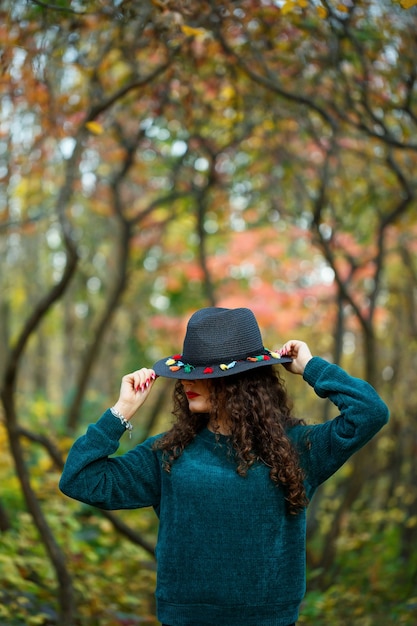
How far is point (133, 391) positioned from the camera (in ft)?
8.11

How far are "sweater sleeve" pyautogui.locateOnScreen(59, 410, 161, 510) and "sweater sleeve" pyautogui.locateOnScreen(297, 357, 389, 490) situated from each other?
0.49 metres

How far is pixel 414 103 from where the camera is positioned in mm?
5387

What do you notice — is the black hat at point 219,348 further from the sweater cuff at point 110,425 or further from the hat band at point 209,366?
the sweater cuff at point 110,425

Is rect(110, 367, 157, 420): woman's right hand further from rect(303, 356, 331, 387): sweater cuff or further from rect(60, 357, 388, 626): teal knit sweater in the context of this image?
rect(303, 356, 331, 387): sweater cuff

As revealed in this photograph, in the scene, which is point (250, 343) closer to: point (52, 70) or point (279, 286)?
point (52, 70)

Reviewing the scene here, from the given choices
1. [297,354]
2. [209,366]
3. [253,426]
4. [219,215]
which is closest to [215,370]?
[209,366]

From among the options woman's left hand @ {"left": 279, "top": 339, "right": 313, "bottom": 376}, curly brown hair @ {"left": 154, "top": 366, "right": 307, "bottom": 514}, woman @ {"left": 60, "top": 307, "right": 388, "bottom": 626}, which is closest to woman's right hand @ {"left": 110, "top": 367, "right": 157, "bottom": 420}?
woman @ {"left": 60, "top": 307, "right": 388, "bottom": 626}

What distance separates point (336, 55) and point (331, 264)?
1.37 m

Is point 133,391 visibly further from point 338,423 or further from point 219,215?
point 219,215

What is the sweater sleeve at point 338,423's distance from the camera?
2311mm

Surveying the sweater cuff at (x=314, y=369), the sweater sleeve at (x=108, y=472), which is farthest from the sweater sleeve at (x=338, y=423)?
the sweater sleeve at (x=108, y=472)

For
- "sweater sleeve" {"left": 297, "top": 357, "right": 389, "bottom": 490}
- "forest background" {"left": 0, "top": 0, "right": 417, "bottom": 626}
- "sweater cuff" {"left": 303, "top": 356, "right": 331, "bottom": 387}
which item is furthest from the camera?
"forest background" {"left": 0, "top": 0, "right": 417, "bottom": 626}

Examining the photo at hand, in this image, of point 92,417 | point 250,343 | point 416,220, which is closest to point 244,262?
point 92,417

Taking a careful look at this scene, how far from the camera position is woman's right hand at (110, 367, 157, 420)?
8.02ft
